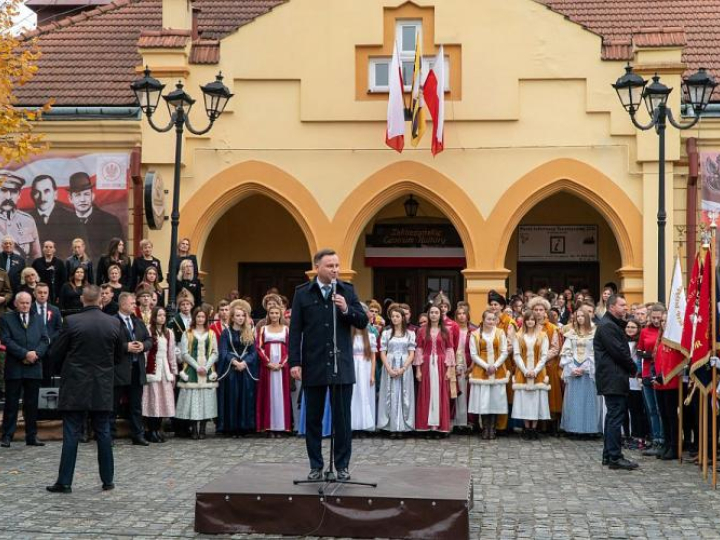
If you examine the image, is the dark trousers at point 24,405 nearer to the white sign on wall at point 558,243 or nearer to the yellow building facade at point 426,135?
the yellow building facade at point 426,135

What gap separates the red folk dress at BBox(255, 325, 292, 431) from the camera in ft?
51.6

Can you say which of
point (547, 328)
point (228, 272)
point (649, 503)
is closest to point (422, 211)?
point (228, 272)

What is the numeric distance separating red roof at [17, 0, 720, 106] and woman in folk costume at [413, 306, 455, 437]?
26.7 ft

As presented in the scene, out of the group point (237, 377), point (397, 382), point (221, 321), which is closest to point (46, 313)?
point (221, 321)

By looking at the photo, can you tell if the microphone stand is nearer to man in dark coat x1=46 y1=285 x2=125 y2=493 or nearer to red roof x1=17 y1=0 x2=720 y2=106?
man in dark coat x1=46 y1=285 x2=125 y2=493

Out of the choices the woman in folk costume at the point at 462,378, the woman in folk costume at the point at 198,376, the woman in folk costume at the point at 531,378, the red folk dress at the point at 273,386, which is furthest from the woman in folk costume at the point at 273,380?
the woman in folk costume at the point at 531,378

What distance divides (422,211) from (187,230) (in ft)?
18.4

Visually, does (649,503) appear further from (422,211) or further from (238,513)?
(422,211)

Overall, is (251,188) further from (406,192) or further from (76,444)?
(76,444)

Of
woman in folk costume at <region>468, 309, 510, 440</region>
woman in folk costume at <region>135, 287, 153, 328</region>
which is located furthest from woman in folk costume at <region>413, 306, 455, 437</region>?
woman in folk costume at <region>135, 287, 153, 328</region>

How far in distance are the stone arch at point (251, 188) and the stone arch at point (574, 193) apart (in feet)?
10.9

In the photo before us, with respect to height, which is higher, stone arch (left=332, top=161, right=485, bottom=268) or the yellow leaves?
the yellow leaves

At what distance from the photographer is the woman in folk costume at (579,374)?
51.4 ft

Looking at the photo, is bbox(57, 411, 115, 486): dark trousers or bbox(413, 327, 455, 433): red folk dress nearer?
bbox(57, 411, 115, 486): dark trousers
